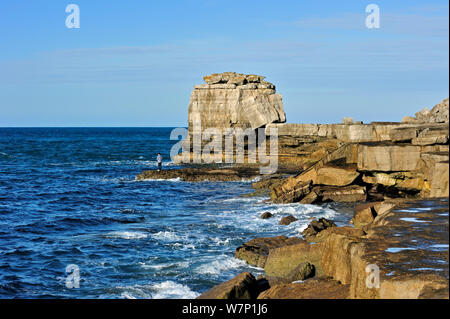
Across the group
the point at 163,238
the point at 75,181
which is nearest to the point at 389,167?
the point at 163,238

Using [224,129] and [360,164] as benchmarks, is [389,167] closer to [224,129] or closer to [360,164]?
[360,164]

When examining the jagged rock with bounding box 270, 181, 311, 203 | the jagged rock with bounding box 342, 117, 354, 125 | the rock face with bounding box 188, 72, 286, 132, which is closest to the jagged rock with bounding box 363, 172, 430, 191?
the jagged rock with bounding box 270, 181, 311, 203

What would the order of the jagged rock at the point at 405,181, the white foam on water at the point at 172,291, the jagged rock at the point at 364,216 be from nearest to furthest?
the white foam on water at the point at 172,291 < the jagged rock at the point at 364,216 < the jagged rock at the point at 405,181

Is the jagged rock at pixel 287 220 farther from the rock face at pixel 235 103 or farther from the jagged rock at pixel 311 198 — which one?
the rock face at pixel 235 103

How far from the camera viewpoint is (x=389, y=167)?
18.4 m

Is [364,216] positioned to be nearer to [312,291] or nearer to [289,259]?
[289,259]

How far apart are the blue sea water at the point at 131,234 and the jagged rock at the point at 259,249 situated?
310 mm

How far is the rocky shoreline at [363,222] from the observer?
26.8ft

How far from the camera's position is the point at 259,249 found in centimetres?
1448

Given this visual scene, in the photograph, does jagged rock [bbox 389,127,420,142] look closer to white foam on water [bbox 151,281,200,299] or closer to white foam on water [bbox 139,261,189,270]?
white foam on water [bbox 139,261,189,270]

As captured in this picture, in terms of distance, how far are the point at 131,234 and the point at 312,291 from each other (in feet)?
34.8

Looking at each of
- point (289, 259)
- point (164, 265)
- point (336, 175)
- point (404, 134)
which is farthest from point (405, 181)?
point (164, 265)

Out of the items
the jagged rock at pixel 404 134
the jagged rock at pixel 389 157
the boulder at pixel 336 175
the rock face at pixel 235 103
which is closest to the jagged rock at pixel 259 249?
the jagged rock at pixel 389 157

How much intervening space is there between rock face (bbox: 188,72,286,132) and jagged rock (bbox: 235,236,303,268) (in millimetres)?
32865
